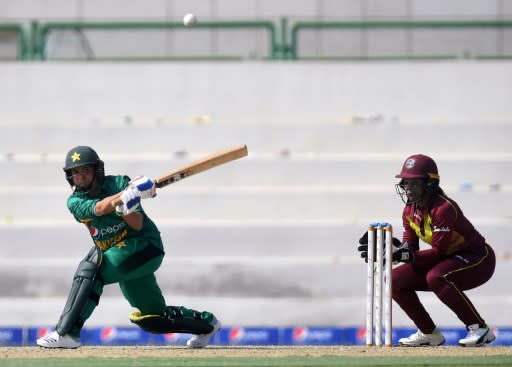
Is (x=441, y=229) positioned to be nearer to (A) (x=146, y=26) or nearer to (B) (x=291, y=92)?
(B) (x=291, y=92)

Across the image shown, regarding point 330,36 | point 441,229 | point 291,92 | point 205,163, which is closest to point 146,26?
point 291,92

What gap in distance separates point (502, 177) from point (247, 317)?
3.29 m

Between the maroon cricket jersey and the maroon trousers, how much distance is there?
6cm

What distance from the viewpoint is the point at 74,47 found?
1415 centimetres

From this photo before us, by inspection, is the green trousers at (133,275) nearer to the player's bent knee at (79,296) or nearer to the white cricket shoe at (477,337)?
the player's bent knee at (79,296)

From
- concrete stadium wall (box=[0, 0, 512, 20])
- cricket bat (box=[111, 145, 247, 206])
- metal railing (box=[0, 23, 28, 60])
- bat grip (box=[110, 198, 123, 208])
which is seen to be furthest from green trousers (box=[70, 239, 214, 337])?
concrete stadium wall (box=[0, 0, 512, 20])

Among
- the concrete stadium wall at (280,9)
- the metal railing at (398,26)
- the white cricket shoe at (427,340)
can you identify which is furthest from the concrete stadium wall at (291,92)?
the white cricket shoe at (427,340)

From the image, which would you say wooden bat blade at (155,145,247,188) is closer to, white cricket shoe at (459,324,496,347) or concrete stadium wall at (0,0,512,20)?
white cricket shoe at (459,324,496,347)

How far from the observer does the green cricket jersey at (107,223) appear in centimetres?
823

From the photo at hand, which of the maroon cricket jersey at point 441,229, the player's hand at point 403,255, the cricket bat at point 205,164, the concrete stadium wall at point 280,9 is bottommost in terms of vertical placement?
the player's hand at point 403,255

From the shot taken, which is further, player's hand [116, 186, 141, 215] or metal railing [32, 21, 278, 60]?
metal railing [32, 21, 278, 60]

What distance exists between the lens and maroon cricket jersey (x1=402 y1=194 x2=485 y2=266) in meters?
8.40

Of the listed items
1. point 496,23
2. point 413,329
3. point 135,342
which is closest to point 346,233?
point 413,329

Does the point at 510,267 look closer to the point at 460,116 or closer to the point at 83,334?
the point at 460,116
